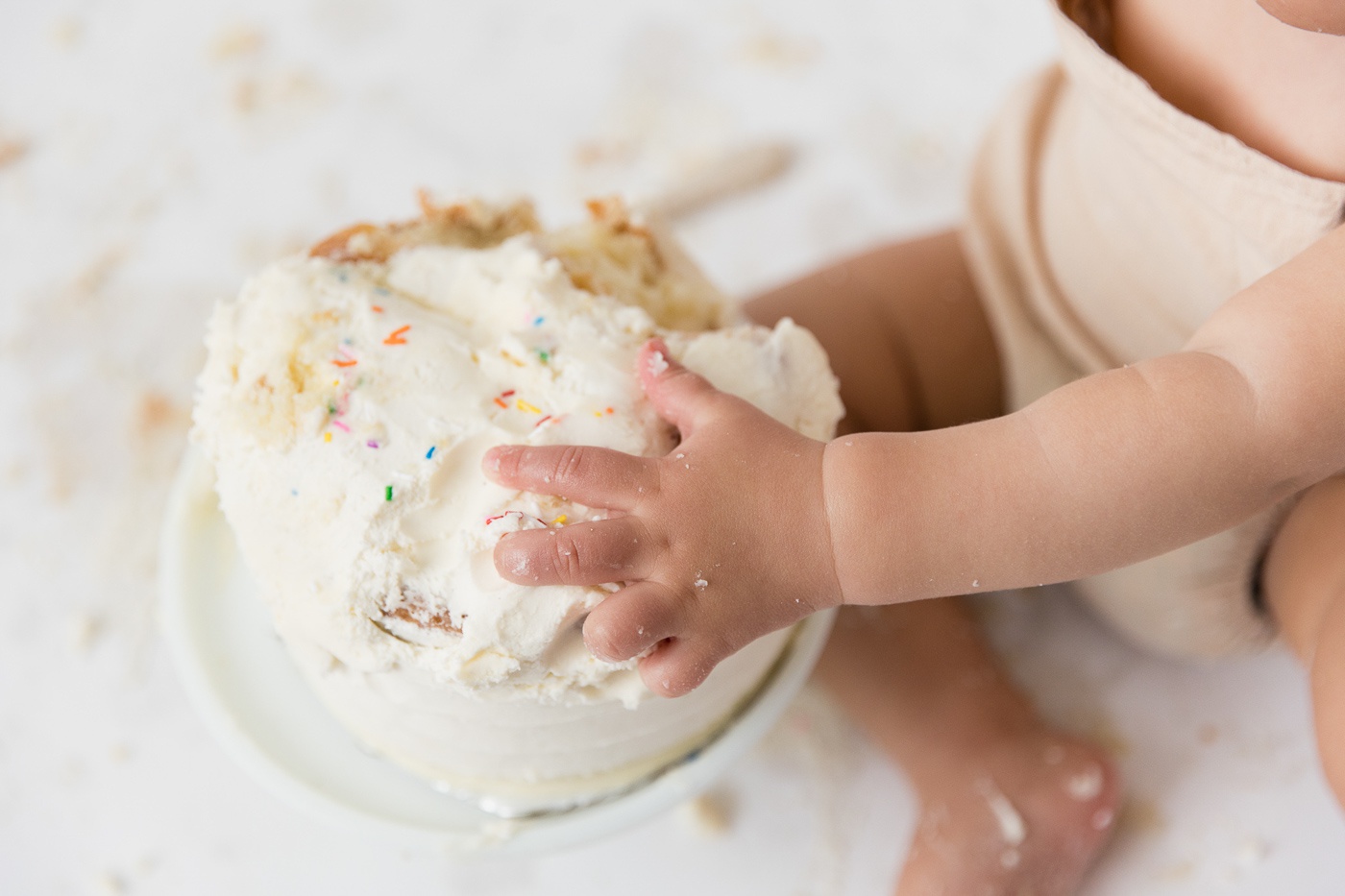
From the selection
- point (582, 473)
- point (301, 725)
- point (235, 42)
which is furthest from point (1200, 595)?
point (235, 42)

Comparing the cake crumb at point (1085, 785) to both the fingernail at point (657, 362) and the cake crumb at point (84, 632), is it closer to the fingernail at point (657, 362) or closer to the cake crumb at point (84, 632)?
the fingernail at point (657, 362)

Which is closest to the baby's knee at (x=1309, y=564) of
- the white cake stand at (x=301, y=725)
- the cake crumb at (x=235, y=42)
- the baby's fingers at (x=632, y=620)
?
the white cake stand at (x=301, y=725)

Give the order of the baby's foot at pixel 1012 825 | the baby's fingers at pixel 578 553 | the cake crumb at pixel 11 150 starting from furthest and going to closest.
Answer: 1. the cake crumb at pixel 11 150
2. the baby's foot at pixel 1012 825
3. the baby's fingers at pixel 578 553

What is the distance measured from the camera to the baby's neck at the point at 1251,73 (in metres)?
0.50

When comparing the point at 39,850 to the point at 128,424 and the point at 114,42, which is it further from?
the point at 114,42

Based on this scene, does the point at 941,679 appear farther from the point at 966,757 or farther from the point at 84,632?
the point at 84,632

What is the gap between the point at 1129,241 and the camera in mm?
602

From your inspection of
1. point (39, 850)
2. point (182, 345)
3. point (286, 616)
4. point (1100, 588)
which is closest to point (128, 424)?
point (182, 345)

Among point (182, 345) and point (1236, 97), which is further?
point (182, 345)

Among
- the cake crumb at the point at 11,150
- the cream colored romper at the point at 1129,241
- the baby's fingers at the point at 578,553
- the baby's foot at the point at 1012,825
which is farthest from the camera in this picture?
the cake crumb at the point at 11,150

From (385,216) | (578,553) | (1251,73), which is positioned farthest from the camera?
(385,216)

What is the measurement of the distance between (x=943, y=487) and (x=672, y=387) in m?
0.11

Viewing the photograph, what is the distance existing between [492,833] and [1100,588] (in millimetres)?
382

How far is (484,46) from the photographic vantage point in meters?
0.95
